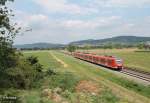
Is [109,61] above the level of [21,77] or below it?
below

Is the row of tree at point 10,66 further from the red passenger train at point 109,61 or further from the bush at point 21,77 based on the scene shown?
the red passenger train at point 109,61

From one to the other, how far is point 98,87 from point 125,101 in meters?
8.63

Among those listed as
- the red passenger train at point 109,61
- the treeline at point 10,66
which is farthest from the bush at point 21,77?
the red passenger train at point 109,61

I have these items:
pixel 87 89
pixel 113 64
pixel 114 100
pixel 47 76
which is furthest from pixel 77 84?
pixel 113 64

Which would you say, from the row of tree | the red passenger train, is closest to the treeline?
the row of tree

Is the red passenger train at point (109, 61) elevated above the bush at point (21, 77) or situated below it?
below

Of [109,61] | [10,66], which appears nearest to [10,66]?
[10,66]

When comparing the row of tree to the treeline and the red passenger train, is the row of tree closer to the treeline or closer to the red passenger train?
the treeline

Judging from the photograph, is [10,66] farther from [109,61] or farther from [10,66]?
[109,61]

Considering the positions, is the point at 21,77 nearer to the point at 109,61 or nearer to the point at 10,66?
the point at 10,66

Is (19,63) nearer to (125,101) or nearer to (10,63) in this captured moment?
(10,63)

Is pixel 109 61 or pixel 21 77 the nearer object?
pixel 21 77

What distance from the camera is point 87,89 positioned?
108ft

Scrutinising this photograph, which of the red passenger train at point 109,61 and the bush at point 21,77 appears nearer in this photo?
the bush at point 21,77
